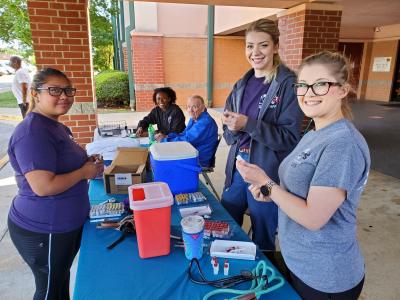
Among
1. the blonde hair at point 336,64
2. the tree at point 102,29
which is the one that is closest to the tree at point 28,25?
the tree at point 102,29

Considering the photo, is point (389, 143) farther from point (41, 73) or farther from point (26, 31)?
point (26, 31)

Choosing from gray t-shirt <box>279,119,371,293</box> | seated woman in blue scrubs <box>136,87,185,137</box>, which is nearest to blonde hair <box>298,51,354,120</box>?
gray t-shirt <box>279,119,371,293</box>

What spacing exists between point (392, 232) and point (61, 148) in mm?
3453

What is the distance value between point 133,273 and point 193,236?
1.00ft

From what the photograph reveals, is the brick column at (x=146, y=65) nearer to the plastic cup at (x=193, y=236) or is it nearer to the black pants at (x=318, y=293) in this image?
the plastic cup at (x=193, y=236)

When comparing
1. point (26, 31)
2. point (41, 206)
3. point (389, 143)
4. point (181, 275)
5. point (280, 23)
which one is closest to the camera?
point (181, 275)

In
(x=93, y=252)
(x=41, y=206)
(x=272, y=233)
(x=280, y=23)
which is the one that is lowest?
(x=272, y=233)

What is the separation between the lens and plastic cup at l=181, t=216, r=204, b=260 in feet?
4.19

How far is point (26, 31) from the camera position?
10547 mm

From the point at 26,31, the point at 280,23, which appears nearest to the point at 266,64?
the point at 280,23

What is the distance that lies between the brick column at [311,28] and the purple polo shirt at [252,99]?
3167 mm

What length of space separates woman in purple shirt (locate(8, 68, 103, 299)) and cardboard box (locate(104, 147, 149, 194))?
346mm

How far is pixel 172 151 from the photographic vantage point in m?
2.02

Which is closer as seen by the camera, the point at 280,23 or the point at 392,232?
the point at 392,232
